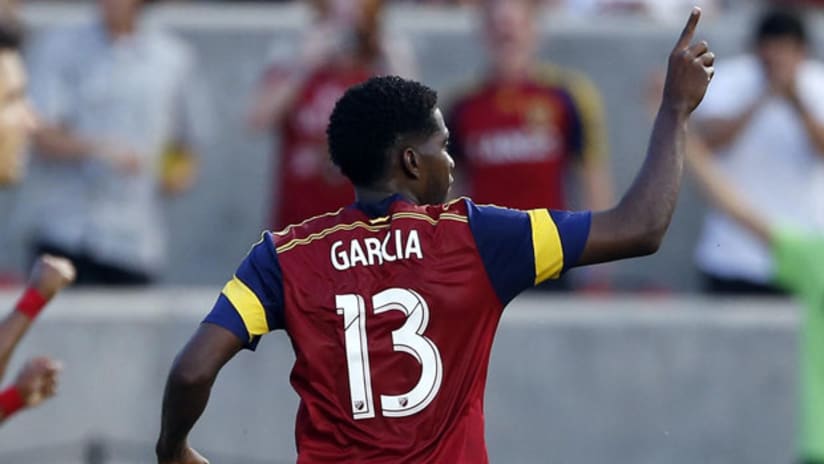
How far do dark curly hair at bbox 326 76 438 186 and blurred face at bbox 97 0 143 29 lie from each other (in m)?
5.06

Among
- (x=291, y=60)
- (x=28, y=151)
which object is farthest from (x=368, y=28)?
(x=28, y=151)

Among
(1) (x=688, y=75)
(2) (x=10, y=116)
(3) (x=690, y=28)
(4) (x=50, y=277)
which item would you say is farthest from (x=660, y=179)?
(2) (x=10, y=116)

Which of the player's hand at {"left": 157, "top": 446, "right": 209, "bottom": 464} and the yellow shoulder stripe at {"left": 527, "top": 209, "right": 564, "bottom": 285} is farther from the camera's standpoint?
the player's hand at {"left": 157, "top": 446, "right": 209, "bottom": 464}

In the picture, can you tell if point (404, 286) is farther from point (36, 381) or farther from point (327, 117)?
point (327, 117)

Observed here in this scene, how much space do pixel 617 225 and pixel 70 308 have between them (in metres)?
4.92

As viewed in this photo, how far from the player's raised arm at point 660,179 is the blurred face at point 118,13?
5346 mm

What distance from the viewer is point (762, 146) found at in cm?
949

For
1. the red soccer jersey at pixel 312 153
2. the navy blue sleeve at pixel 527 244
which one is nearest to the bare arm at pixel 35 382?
the navy blue sleeve at pixel 527 244

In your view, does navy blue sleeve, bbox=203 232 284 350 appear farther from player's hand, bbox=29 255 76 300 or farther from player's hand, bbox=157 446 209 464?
player's hand, bbox=29 255 76 300

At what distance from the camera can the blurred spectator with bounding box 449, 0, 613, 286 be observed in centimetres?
945

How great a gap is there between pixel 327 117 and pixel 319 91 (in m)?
0.16

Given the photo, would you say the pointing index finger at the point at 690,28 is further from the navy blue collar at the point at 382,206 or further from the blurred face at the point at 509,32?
the blurred face at the point at 509,32

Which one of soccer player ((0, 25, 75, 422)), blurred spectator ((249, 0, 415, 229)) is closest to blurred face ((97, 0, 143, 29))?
blurred spectator ((249, 0, 415, 229))

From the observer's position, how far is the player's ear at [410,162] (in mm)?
4781
